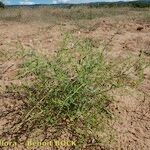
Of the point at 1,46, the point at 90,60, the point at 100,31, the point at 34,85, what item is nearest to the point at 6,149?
the point at 34,85

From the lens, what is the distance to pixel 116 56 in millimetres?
4418

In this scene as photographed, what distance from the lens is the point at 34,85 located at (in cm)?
322

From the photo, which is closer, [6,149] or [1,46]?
[6,149]

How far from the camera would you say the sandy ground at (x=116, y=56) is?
282 centimetres

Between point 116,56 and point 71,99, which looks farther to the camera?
point 116,56

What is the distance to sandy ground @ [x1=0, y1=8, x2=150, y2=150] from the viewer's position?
111 inches

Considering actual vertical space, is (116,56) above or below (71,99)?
below

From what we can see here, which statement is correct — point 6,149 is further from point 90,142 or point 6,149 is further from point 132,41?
point 132,41

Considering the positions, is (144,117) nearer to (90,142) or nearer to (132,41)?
(90,142)

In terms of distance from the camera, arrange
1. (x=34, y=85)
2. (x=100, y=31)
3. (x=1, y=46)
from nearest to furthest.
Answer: (x=34, y=85)
(x=1, y=46)
(x=100, y=31)

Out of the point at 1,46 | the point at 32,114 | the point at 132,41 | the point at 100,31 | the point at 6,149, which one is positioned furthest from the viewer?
the point at 100,31

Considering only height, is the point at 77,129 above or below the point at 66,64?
below

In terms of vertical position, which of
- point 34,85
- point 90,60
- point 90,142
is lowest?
point 90,142

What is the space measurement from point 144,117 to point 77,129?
592mm
